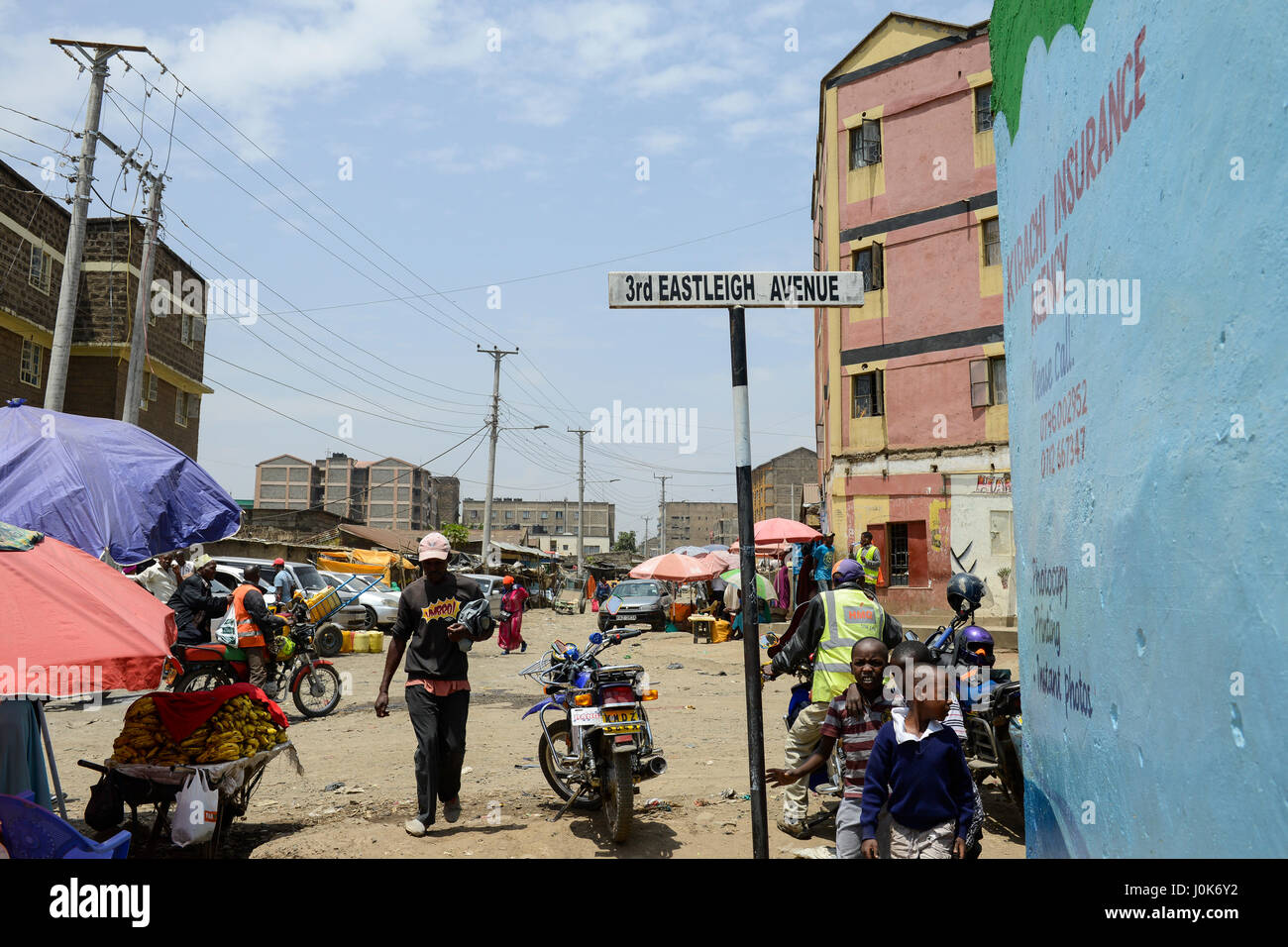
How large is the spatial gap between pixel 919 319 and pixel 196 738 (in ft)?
65.3

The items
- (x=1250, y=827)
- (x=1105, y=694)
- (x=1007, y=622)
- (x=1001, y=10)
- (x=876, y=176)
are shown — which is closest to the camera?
(x=1250, y=827)

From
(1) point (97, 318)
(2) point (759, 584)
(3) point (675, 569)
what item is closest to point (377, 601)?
(3) point (675, 569)

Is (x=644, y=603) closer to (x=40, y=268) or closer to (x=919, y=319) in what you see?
(x=919, y=319)

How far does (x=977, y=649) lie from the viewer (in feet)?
21.5

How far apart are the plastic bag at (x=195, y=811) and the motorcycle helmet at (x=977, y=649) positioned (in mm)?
5076

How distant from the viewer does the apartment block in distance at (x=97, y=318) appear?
2447cm

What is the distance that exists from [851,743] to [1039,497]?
5.95 feet

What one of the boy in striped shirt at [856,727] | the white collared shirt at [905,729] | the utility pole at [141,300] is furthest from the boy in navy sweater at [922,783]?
the utility pole at [141,300]

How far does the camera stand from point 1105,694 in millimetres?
3059

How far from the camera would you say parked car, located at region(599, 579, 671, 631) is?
26625 millimetres

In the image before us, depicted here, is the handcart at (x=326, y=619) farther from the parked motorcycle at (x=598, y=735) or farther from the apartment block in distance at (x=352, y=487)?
the apartment block in distance at (x=352, y=487)
